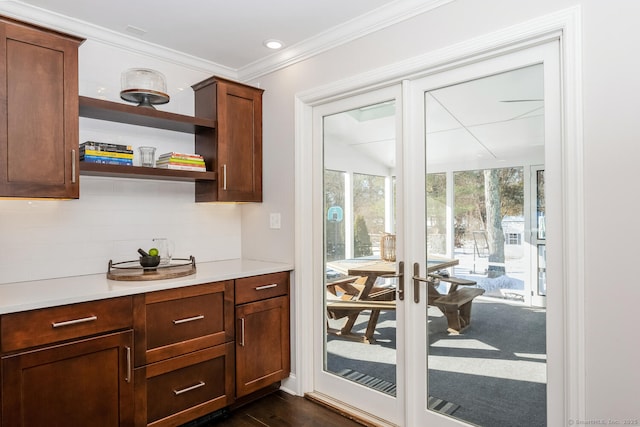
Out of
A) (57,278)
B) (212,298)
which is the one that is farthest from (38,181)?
(212,298)

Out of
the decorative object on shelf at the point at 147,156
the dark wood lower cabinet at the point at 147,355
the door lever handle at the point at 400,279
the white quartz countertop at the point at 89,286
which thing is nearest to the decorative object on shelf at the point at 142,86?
the decorative object on shelf at the point at 147,156

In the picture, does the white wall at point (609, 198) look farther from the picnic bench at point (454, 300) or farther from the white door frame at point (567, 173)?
the picnic bench at point (454, 300)

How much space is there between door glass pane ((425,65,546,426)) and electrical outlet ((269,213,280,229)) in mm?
1224

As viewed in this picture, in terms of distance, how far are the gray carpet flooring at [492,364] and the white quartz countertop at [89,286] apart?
110 cm

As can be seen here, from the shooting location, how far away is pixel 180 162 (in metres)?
2.76

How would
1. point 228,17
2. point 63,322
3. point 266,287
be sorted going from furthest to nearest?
point 266,287 < point 228,17 < point 63,322

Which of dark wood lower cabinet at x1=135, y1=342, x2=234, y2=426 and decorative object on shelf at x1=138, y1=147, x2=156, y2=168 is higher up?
decorative object on shelf at x1=138, y1=147, x2=156, y2=168

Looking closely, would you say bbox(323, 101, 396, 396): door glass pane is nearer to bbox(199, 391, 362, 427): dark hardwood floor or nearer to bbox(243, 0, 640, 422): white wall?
bbox(199, 391, 362, 427): dark hardwood floor

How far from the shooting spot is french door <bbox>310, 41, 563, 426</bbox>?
1935mm

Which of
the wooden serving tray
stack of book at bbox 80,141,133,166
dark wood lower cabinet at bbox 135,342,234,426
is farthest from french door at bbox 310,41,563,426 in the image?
stack of book at bbox 80,141,133,166

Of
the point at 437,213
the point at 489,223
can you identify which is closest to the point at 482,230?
the point at 489,223

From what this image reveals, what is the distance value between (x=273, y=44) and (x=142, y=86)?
953mm

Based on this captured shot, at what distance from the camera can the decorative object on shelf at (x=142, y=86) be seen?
101 inches

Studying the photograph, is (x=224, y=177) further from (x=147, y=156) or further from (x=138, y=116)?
(x=138, y=116)
